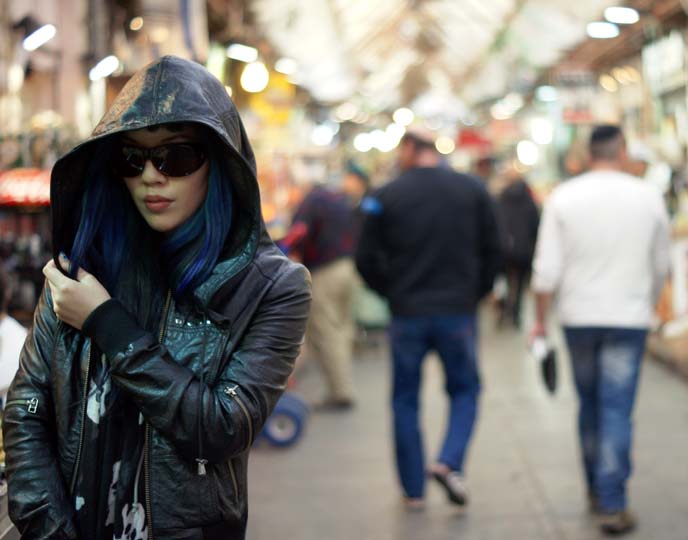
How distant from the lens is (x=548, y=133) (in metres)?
22.0

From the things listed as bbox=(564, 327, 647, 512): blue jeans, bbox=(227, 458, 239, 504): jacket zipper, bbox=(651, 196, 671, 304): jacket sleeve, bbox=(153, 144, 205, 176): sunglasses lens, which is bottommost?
bbox=(564, 327, 647, 512): blue jeans

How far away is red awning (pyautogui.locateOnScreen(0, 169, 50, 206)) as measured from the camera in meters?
5.67

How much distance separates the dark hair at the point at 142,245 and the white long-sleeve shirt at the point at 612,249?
10.8 feet

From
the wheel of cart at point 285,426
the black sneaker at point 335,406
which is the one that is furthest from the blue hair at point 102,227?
the black sneaker at point 335,406

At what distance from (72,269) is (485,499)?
420 cm

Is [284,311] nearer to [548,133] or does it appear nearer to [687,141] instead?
[687,141]

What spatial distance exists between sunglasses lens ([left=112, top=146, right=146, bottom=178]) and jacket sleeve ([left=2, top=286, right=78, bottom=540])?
0.30m

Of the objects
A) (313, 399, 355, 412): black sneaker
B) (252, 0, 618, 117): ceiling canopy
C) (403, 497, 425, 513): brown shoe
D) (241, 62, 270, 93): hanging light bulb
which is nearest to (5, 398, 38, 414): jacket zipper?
(403, 497, 425, 513): brown shoe

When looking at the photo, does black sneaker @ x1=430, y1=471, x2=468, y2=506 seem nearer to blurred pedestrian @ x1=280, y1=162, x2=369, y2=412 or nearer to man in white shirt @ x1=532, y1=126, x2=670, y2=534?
man in white shirt @ x1=532, y1=126, x2=670, y2=534

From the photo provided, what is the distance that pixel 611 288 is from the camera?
521 centimetres

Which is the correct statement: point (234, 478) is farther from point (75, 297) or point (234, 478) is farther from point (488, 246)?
point (488, 246)

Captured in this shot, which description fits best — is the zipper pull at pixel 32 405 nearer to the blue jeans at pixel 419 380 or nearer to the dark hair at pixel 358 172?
the blue jeans at pixel 419 380

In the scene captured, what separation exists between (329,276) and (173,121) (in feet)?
22.6

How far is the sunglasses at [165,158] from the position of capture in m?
2.22
